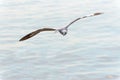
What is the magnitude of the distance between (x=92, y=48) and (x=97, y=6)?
534cm

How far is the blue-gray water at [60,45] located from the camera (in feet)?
41.1

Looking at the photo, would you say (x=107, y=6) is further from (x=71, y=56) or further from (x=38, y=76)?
(x=38, y=76)

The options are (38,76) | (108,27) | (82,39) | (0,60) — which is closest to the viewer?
(38,76)

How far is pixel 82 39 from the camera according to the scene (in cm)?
1475

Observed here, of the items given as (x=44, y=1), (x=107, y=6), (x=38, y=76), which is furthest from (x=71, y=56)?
(x=44, y=1)

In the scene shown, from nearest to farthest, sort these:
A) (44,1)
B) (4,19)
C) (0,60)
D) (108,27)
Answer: (0,60)
(108,27)
(4,19)
(44,1)

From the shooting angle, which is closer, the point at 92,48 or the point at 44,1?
the point at 92,48

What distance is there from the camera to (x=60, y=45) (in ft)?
47.1

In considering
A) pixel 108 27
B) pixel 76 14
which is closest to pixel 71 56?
pixel 108 27

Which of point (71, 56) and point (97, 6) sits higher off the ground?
point (97, 6)

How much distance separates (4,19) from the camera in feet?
58.2

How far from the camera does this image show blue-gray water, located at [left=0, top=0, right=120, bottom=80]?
493 inches

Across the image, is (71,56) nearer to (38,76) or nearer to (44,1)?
(38,76)

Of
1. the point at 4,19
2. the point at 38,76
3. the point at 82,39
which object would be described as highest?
the point at 4,19
